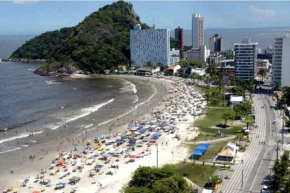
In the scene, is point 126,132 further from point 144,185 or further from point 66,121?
point 144,185

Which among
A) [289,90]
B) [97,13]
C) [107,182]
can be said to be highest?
[97,13]

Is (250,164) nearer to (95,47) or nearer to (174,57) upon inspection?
(174,57)

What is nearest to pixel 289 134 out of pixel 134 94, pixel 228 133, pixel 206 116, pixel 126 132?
pixel 228 133

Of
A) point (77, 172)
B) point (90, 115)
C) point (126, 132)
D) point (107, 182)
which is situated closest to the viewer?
point (107, 182)

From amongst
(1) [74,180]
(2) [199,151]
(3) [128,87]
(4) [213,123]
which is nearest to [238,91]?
(4) [213,123]

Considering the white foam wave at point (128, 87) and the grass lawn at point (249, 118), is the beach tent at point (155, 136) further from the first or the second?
the white foam wave at point (128, 87)

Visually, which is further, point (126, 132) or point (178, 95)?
point (178, 95)

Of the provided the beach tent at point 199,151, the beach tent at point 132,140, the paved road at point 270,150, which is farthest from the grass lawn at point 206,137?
the beach tent at point 132,140

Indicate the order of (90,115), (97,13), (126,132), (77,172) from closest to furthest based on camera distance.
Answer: (77,172), (126,132), (90,115), (97,13)
